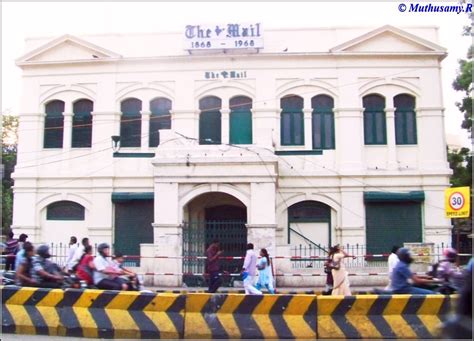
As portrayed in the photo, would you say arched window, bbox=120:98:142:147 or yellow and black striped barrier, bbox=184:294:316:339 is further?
arched window, bbox=120:98:142:147

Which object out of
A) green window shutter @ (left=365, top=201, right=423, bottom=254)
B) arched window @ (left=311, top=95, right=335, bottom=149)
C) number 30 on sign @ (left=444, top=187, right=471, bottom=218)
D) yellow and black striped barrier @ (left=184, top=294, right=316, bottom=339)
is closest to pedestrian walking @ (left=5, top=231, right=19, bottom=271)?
yellow and black striped barrier @ (left=184, top=294, right=316, bottom=339)

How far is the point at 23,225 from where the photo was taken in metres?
22.7

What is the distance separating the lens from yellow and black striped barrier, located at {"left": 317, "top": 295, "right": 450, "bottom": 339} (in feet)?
28.9

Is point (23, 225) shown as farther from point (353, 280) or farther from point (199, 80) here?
point (353, 280)

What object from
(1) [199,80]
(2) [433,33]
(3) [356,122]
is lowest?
(3) [356,122]

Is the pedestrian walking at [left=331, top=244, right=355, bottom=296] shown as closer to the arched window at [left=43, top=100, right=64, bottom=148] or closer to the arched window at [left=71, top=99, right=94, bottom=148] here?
the arched window at [left=71, top=99, right=94, bottom=148]

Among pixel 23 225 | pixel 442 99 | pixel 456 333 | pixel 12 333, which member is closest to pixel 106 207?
pixel 23 225

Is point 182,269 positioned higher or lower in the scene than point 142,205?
lower

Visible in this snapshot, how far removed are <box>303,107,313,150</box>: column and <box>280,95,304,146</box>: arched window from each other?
19 cm

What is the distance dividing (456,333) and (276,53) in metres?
19.9

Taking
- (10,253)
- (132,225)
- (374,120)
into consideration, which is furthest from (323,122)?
(10,253)

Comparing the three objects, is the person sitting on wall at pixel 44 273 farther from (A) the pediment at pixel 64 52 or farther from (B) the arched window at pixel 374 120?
(B) the arched window at pixel 374 120

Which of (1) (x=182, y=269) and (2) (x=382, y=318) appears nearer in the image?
(2) (x=382, y=318)

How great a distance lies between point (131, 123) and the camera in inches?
904
